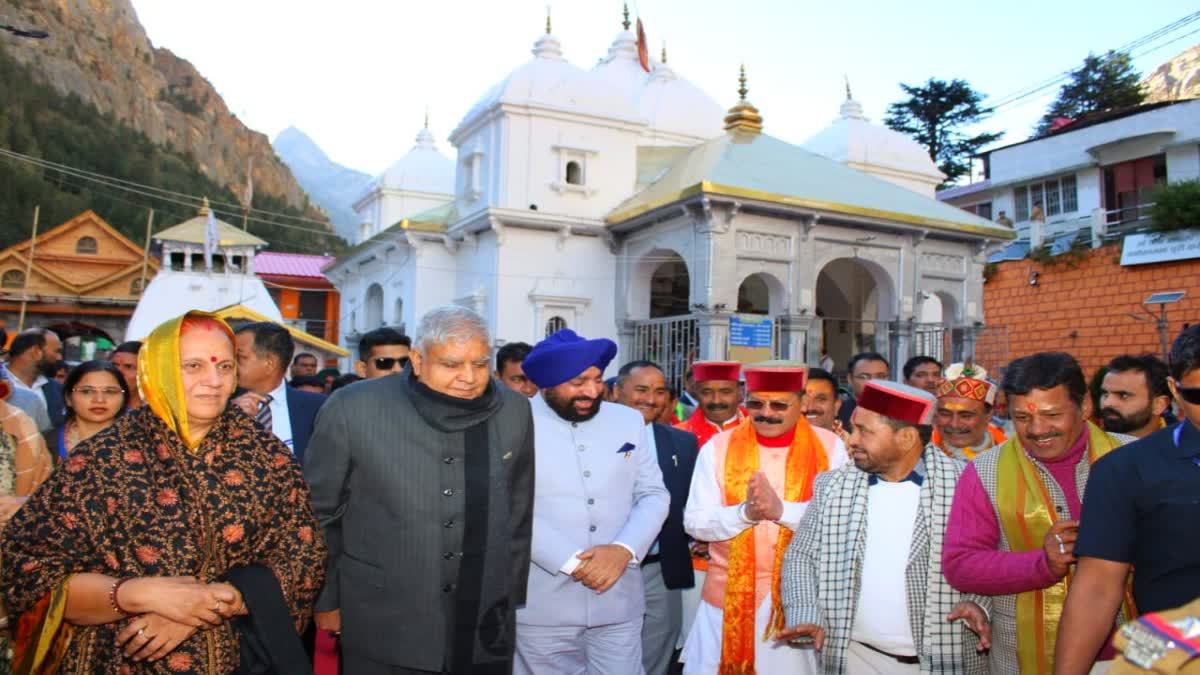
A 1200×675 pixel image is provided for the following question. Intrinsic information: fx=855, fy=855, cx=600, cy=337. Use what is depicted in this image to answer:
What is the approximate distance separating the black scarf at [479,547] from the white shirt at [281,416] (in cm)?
150

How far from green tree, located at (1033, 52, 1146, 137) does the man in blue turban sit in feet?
119

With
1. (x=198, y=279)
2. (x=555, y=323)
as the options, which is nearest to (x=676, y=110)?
(x=555, y=323)

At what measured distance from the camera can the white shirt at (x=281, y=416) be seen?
14.0 feet

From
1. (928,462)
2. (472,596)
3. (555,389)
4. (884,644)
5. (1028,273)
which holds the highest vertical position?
(1028,273)

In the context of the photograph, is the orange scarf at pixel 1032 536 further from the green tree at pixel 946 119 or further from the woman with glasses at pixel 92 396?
the green tree at pixel 946 119

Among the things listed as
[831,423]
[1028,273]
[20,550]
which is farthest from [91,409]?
[1028,273]

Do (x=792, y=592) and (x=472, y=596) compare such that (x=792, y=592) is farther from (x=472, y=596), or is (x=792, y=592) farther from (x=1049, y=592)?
(x=472, y=596)

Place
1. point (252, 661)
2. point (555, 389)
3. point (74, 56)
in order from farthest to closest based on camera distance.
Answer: point (74, 56) < point (555, 389) < point (252, 661)

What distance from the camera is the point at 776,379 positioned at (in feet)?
12.9

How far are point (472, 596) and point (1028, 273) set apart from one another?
22.5 m

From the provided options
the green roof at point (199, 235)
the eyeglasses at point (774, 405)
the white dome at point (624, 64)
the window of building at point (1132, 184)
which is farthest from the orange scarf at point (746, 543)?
the green roof at point (199, 235)

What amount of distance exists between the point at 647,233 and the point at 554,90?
3635 millimetres

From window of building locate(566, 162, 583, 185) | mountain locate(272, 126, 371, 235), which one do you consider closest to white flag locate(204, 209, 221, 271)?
window of building locate(566, 162, 583, 185)

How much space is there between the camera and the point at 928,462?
10.8ft
